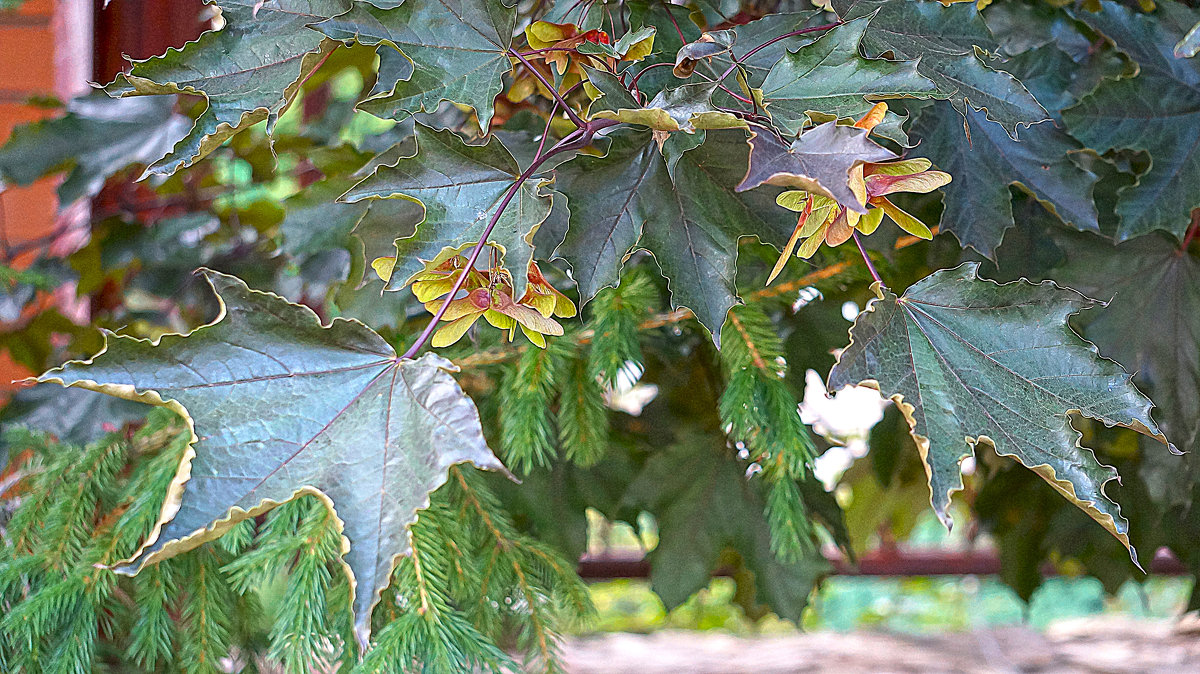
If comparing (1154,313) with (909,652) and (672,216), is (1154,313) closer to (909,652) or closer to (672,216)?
(672,216)

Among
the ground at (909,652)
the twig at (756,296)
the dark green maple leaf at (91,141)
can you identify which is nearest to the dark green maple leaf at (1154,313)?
the twig at (756,296)

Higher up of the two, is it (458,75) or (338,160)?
(458,75)

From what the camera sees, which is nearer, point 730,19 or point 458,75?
point 458,75

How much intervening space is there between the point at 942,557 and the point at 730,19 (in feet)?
3.52

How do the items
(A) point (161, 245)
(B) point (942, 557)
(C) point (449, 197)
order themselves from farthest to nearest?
(B) point (942, 557), (A) point (161, 245), (C) point (449, 197)

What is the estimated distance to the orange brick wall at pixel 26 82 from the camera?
1182mm

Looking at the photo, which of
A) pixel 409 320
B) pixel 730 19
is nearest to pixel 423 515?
pixel 409 320

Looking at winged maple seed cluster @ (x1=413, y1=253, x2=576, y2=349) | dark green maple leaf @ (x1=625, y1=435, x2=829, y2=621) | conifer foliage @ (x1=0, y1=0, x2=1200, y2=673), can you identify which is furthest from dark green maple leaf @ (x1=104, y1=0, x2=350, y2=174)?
dark green maple leaf @ (x1=625, y1=435, x2=829, y2=621)

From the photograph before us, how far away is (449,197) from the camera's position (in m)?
0.50

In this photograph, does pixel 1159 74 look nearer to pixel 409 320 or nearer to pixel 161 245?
pixel 409 320

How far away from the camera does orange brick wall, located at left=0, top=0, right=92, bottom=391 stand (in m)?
1.18

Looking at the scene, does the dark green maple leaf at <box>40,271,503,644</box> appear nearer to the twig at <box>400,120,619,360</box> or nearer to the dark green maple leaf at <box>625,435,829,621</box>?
the twig at <box>400,120,619,360</box>

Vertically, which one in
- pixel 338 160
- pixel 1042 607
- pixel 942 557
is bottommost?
pixel 1042 607

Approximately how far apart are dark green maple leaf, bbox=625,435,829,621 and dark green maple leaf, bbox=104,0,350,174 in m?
0.50
